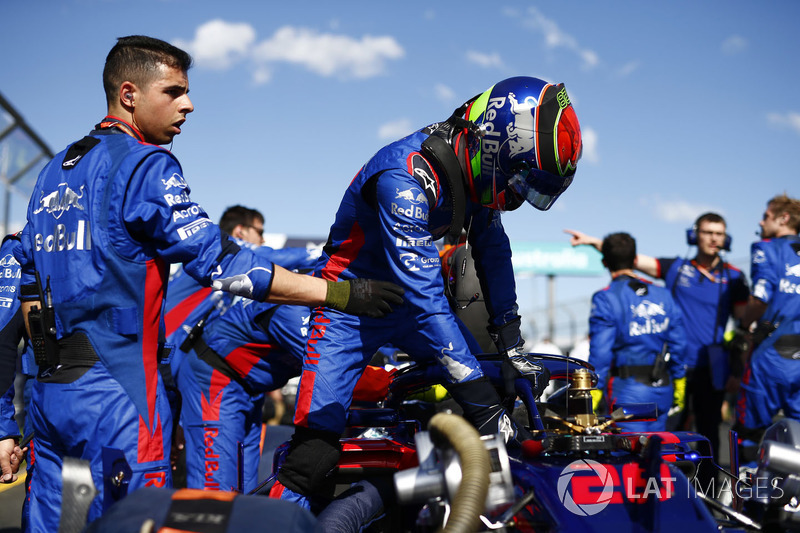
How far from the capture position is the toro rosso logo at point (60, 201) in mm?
2162

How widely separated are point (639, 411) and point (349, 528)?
119 centimetres

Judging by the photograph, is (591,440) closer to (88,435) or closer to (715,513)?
(715,513)

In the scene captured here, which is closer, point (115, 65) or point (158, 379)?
point (158, 379)

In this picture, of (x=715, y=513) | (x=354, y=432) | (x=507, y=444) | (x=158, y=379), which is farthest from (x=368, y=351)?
(x=715, y=513)

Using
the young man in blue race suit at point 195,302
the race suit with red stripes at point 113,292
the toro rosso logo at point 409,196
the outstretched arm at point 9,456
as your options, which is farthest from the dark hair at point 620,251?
the outstretched arm at point 9,456

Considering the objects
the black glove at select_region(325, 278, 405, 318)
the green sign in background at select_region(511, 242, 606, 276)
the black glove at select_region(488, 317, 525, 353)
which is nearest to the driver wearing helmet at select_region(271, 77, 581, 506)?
the black glove at select_region(488, 317, 525, 353)

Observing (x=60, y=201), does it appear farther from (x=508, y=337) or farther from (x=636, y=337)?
(x=636, y=337)

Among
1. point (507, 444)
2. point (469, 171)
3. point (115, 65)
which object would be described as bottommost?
point (507, 444)

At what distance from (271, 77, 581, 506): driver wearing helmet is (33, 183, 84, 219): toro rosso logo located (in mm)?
1031

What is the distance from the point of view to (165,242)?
2166 millimetres

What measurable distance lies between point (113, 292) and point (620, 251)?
4579 mm

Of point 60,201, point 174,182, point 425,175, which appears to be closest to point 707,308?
point 425,175

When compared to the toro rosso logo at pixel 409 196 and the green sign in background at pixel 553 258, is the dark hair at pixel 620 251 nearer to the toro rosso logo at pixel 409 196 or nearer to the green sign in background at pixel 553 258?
the toro rosso logo at pixel 409 196

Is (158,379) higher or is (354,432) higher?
(158,379)
